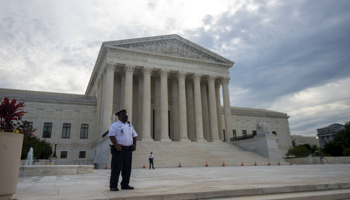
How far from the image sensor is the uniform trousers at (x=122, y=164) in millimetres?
6242

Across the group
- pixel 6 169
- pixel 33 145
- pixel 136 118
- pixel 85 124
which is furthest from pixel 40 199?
pixel 85 124

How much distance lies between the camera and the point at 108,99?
36.1m

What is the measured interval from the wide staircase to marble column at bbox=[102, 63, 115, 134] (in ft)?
20.1

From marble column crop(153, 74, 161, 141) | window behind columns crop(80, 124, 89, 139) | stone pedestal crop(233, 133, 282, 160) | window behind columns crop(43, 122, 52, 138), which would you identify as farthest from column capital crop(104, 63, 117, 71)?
stone pedestal crop(233, 133, 282, 160)

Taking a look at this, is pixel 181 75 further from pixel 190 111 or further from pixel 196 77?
pixel 190 111

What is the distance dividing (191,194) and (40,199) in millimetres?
2990

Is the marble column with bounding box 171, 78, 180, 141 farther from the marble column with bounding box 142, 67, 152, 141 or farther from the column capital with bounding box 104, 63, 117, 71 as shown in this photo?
the column capital with bounding box 104, 63, 117, 71

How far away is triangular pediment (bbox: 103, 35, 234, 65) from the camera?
127 ft

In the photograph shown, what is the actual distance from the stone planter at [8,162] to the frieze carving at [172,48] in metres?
35.0

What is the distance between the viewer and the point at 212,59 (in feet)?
148

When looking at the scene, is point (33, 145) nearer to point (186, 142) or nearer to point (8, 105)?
point (186, 142)

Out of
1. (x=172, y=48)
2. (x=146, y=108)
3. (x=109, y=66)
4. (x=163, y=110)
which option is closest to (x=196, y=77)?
(x=172, y=48)

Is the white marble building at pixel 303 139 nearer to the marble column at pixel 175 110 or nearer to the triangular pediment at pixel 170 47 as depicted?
the triangular pediment at pixel 170 47

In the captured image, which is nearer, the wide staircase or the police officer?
the police officer
